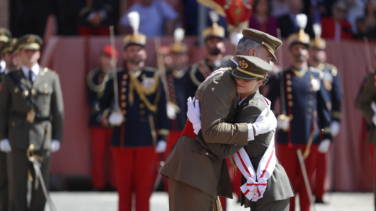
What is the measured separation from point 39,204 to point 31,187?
0.62ft

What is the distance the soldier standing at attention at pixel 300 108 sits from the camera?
5.93m

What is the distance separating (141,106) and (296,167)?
179 centimetres

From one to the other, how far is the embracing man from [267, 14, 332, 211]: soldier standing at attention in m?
2.40

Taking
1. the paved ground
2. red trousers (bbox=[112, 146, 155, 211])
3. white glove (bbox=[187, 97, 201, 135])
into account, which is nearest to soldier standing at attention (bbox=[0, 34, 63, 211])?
red trousers (bbox=[112, 146, 155, 211])

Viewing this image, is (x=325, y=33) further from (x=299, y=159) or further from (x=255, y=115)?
(x=255, y=115)

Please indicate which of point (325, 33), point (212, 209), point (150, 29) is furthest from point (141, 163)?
point (325, 33)

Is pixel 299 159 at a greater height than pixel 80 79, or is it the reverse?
pixel 80 79

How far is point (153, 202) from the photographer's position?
7301 millimetres

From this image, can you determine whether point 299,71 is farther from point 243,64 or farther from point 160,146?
point 243,64

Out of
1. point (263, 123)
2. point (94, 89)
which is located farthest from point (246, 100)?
point (94, 89)

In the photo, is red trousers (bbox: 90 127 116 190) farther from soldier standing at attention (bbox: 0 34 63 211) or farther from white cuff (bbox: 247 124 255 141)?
white cuff (bbox: 247 124 255 141)

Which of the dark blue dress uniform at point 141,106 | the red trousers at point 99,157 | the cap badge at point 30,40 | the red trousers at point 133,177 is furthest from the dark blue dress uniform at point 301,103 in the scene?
the red trousers at point 99,157

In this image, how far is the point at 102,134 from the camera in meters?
8.04

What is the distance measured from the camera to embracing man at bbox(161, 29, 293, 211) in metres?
3.36
